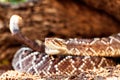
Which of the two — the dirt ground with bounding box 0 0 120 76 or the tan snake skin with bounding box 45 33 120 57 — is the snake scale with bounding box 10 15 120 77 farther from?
the dirt ground with bounding box 0 0 120 76

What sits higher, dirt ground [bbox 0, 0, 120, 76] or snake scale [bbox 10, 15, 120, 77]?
dirt ground [bbox 0, 0, 120, 76]

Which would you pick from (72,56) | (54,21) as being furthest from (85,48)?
(54,21)

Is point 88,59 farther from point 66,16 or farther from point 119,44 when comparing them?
point 66,16

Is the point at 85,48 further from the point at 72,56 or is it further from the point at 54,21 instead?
the point at 54,21

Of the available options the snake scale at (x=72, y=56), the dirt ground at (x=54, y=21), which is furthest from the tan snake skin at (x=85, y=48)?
the dirt ground at (x=54, y=21)

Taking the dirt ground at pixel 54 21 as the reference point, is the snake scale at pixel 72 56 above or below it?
below

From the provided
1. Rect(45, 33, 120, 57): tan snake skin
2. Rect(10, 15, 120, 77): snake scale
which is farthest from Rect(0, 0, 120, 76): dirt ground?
Rect(45, 33, 120, 57): tan snake skin

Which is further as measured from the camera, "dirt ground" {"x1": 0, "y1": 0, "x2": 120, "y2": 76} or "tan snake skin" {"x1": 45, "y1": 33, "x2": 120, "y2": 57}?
"dirt ground" {"x1": 0, "y1": 0, "x2": 120, "y2": 76}

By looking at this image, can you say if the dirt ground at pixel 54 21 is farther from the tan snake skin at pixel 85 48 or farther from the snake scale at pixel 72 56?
the tan snake skin at pixel 85 48

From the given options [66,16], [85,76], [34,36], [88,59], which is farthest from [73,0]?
[85,76]
